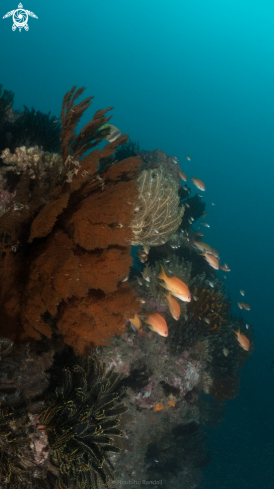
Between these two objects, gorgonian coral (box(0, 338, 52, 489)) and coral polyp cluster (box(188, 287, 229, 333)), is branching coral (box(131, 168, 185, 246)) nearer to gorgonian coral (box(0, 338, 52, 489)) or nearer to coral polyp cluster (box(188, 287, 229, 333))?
coral polyp cluster (box(188, 287, 229, 333))

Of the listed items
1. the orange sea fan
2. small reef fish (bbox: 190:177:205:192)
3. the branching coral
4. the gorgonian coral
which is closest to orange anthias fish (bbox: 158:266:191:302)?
the branching coral

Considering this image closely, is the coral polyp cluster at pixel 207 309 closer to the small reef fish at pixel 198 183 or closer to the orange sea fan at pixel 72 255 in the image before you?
the small reef fish at pixel 198 183

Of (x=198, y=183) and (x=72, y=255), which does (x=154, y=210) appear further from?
(x=198, y=183)

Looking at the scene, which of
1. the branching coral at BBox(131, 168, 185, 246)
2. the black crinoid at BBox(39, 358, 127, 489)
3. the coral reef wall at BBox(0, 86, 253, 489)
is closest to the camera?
the coral reef wall at BBox(0, 86, 253, 489)

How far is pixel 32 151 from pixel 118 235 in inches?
69.8

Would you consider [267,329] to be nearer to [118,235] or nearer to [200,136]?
[118,235]

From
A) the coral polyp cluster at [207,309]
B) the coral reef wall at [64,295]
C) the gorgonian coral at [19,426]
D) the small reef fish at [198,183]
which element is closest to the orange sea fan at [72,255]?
the coral reef wall at [64,295]

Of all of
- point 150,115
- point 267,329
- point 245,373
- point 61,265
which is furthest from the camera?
point 150,115

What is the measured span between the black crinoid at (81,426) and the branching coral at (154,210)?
2.61 metres

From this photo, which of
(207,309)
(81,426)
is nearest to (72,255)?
(81,426)

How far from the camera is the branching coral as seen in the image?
5129 mm

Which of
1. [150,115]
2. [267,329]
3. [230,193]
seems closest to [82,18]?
[150,115]

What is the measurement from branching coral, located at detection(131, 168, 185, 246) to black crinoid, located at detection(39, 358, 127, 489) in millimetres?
2612

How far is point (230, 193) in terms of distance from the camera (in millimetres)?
125062
